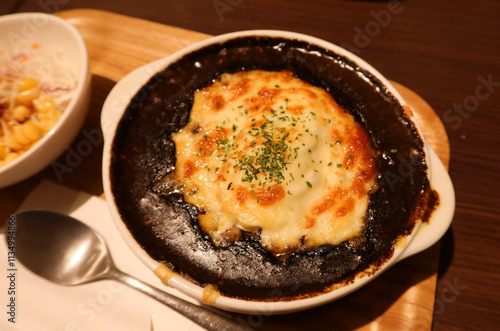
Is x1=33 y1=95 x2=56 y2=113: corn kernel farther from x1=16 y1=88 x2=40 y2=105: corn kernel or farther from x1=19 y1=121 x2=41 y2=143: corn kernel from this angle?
x1=19 y1=121 x2=41 y2=143: corn kernel

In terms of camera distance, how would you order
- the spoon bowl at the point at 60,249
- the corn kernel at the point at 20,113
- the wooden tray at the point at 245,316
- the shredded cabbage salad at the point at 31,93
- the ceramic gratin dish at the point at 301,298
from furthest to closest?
the corn kernel at the point at 20,113
the shredded cabbage salad at the point at 31,93
the spoon bowl at the point at 60,249
the wooden tray at the point at 245,316
the ceramic gratin dish at the point at 301,298

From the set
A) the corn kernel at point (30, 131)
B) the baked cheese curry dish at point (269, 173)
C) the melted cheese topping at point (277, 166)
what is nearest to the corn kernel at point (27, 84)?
the corn kernel at point (30, 131)

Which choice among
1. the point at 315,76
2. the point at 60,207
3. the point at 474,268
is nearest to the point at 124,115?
the point at 60,207

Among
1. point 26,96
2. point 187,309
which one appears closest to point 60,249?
point 187,309

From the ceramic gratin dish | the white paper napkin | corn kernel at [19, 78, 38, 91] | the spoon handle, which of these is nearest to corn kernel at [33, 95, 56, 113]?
corn kernel at [19, 78, 38, 91]

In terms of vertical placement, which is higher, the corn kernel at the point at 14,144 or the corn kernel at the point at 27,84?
the corn kernel at the point at 27,84

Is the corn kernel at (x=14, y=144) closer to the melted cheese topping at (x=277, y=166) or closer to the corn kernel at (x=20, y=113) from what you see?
the corn kernel at (x=20, y=113)

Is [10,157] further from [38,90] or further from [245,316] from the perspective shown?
[245,316]

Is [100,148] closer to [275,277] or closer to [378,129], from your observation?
[275,277]
